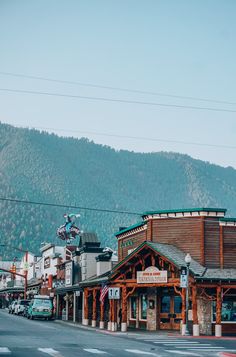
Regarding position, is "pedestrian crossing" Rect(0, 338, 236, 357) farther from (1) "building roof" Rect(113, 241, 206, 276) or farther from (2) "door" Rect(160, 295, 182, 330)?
(2) "door" Rect(160, 295, 182, 330)

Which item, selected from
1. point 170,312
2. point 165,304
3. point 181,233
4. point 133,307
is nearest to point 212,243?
point 181,233

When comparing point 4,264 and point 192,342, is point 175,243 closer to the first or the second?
point 192,342

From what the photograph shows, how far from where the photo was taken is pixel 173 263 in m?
41.7

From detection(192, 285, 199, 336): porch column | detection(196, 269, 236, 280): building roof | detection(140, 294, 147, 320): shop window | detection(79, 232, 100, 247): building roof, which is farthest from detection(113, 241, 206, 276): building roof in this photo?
detection(79, 232, 100, 247): building roof

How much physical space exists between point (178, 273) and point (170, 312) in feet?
12.6

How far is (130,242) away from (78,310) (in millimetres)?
12431

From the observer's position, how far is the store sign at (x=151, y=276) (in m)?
43.4

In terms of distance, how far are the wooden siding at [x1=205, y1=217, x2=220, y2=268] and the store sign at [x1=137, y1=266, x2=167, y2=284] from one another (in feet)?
11.2

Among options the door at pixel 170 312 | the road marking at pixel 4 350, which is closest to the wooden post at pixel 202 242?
the door at pixel 170 312

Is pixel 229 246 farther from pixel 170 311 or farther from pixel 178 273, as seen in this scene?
pixel 170 311

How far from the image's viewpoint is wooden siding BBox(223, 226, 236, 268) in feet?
149

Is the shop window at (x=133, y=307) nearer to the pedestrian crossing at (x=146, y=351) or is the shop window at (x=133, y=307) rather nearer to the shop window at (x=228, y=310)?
the shop window at (x=228, y=310)

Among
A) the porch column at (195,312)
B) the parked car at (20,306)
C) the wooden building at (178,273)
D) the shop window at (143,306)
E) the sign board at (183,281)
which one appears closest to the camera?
the sign board at (183,281)

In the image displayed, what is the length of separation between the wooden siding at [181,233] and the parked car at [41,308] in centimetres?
2074
